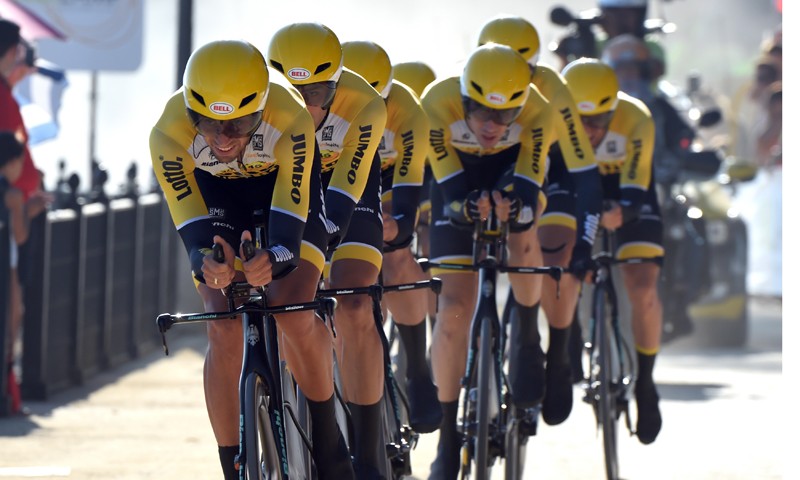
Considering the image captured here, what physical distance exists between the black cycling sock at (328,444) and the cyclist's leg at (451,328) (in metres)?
1.42

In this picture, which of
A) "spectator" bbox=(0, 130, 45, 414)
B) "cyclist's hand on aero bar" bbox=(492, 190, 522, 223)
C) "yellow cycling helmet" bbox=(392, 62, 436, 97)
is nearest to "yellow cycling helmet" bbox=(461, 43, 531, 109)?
"cyclist's hand on aero bar" bbox=(492, 190, 522, 223)

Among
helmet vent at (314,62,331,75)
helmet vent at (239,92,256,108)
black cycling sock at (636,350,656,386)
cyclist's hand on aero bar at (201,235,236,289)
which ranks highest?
helmet vent at (314,62,331,75)

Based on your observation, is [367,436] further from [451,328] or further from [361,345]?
[451,328]

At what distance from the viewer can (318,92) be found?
7.32 m

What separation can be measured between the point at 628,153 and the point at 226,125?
13.4ft

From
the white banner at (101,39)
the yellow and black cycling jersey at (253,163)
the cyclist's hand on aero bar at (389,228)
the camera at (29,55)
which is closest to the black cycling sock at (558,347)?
the cyclist's hand on aero bar at (389,228)

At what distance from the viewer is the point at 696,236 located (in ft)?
50.8

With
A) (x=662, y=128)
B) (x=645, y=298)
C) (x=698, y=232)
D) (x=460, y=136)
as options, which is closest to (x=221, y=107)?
(x=460, y=136)

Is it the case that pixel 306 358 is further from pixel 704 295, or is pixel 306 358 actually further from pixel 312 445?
pixel 704 295

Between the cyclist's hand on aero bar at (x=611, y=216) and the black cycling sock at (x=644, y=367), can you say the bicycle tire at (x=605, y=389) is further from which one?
the black cycling sock at (x=644, y=367)

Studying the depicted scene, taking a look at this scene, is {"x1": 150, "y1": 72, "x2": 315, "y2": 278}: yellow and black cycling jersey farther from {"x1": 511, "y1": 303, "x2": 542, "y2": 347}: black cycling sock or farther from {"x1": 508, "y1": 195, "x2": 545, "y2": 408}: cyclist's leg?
{"x1": 511, "y1": 303, "x2": 542, "y2": 347}: black cycling sock

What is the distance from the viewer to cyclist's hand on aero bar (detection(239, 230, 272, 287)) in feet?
19.7

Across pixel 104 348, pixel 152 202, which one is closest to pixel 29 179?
pixel 104 348

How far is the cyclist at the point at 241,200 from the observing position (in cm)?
611
